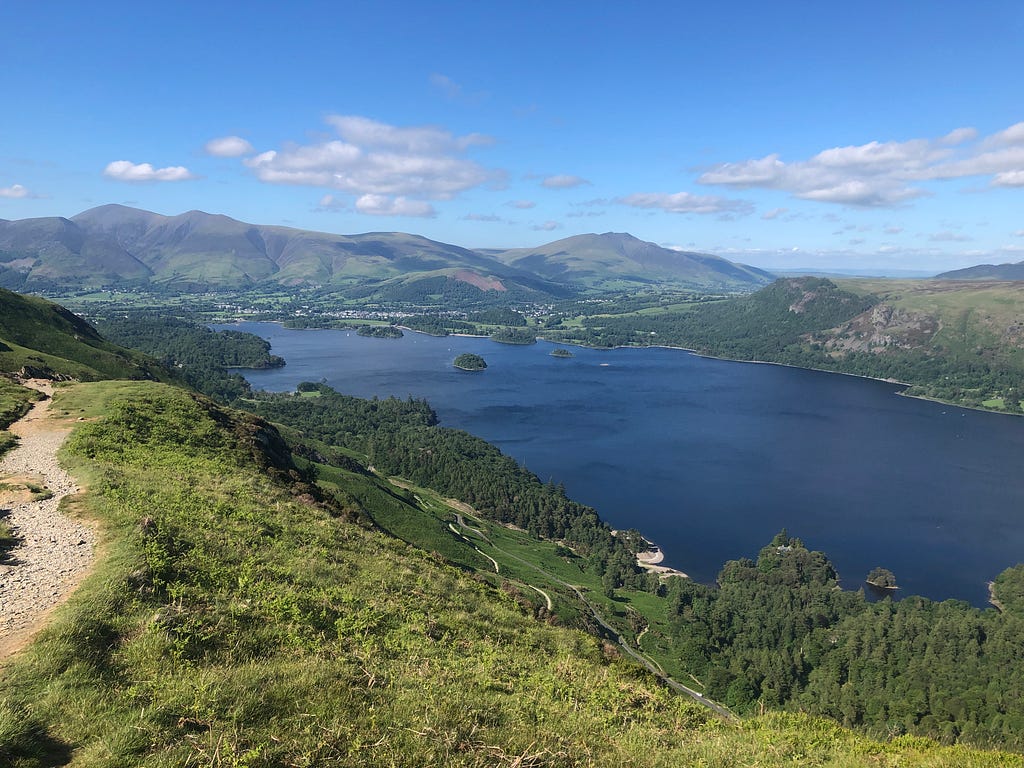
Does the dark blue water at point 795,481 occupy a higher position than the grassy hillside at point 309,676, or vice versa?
the grassy hillside at point 309,676

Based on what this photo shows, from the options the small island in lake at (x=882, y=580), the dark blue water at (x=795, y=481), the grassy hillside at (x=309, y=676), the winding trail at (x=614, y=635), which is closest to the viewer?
the grassy hillside at (x=309, y=676)

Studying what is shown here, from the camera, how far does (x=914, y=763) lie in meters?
12.0

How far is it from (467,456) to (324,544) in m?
118

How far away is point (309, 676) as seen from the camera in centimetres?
1134

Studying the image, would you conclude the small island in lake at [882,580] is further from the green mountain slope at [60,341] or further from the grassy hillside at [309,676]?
the green mountain slope at [60,341]

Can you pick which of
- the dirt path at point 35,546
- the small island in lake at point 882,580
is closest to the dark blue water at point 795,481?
the small island in lake at point 882,580

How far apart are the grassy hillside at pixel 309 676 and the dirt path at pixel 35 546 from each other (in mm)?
753

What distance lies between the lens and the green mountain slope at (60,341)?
82963 millimetres

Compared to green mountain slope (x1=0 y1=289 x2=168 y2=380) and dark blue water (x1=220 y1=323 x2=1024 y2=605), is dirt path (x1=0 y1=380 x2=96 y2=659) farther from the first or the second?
dark blue water (x1=220 y1=323 x2=1024 y2=605)

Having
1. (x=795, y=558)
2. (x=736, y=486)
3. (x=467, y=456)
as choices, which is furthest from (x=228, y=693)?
(x=736, y=486)

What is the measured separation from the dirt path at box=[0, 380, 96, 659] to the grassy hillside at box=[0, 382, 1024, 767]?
2.47 feet

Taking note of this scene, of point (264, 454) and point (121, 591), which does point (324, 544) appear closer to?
point (121, 591)

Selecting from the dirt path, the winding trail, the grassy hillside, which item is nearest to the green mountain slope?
the dirt path

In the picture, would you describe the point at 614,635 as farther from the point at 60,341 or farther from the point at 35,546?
the point at 60,341
